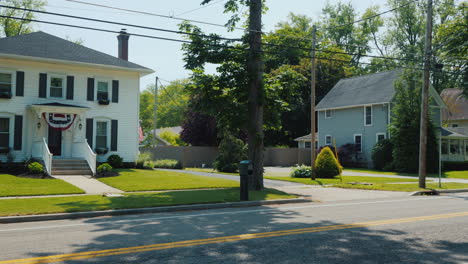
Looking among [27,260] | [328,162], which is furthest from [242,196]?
[328,162]

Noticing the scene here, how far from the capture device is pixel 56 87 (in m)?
Answer: 24.1

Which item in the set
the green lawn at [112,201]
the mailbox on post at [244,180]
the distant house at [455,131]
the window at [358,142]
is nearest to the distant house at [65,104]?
the green lawn at [112,201]

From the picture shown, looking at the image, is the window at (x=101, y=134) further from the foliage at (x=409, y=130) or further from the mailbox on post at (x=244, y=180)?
the foliage at (x=409, y=130)

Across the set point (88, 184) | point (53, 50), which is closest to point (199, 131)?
point (53, 50)

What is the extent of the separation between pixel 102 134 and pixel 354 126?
24621 mm

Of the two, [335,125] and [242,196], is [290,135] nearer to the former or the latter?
[335,125]

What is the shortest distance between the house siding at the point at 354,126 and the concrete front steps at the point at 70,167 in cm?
2563

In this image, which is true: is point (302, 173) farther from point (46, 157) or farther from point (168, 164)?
point (46, 157)

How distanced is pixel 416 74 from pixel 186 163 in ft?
63.5

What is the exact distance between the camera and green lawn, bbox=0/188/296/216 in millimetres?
11156

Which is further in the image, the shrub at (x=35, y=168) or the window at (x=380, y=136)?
the window at (x=380, y=136)

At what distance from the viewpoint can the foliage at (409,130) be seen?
31469 mm

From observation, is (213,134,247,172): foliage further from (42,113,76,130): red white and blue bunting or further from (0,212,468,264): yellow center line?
(0,212,468,264): yellow center line

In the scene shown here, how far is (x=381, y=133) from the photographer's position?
3781 cm
